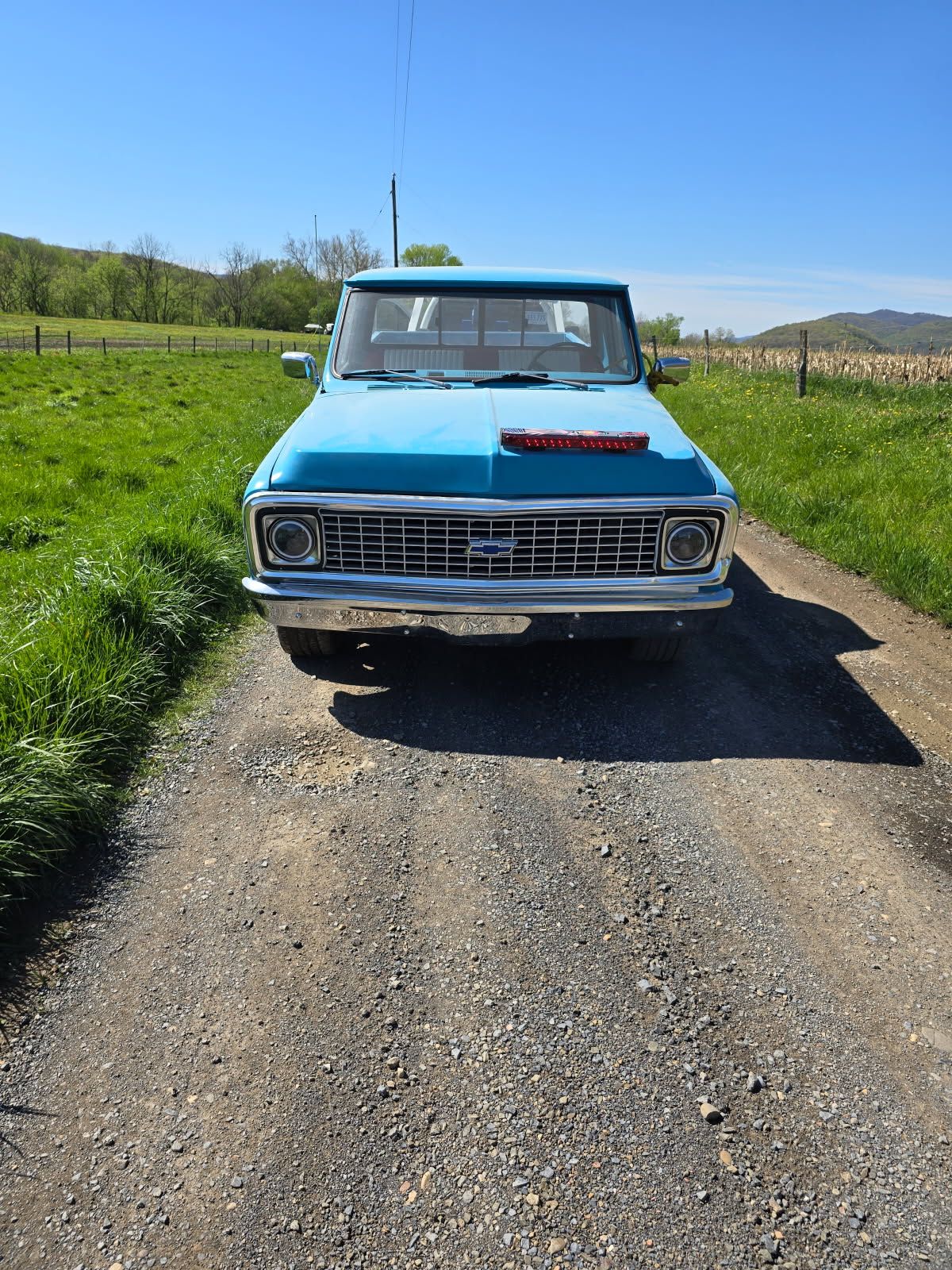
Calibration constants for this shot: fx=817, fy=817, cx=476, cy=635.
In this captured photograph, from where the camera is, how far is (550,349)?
477 centimetres

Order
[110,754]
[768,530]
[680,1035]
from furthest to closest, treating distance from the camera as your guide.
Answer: [768,530] → [110,754] → [680,1035]

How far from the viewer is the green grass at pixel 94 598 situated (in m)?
2.93

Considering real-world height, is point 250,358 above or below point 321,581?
above

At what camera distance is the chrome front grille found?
347 centimetres

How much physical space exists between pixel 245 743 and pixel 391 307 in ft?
8.85

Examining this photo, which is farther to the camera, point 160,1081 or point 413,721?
point 413,721

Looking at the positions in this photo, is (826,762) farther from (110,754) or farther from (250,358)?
(250,358)

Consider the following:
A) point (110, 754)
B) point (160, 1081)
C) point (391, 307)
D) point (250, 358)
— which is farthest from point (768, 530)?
point (250, 358)

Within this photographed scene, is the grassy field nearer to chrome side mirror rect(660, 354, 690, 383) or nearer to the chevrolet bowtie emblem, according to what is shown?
chrome side mirror rect(660, 354, 690, 383)

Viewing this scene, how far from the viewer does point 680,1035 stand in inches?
82.7

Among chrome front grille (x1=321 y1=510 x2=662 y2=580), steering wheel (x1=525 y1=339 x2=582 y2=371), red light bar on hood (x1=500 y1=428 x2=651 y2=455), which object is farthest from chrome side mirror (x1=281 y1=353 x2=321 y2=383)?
red light bar on hood (x1=500 y1=428 x2=651 y2=455)

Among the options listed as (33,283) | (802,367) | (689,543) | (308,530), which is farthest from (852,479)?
(33,283)

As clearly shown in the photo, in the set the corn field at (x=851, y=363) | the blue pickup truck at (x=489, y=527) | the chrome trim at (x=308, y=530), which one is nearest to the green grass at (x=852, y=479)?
the blue pickup truck at (x=489, y=527)

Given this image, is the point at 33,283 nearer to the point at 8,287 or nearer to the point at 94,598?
the point at 8,287
